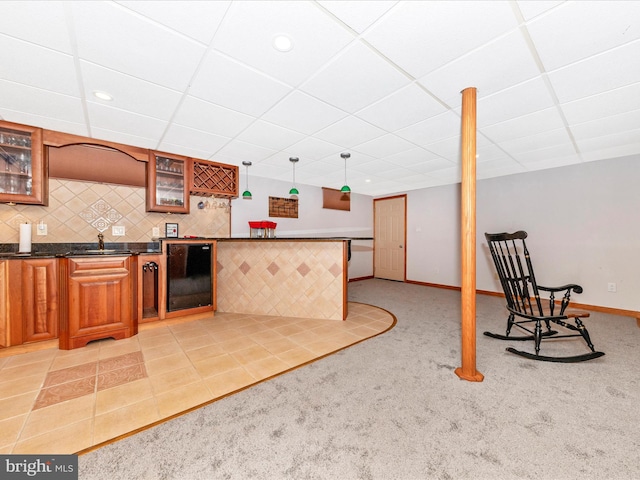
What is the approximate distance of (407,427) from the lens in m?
1.61

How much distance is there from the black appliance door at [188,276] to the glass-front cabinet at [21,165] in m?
1.62

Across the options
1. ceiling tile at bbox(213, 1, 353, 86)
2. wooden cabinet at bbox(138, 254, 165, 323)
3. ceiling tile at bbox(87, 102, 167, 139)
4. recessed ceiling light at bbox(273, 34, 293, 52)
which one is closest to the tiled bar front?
wooden cabinet at bbox(138, 254, 165, 323)

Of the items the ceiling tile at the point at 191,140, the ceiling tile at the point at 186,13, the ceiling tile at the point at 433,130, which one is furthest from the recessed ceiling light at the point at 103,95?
the ceiling tile at the point at 433,130

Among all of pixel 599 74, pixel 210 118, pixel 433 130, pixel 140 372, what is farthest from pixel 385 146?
pixel 140 372

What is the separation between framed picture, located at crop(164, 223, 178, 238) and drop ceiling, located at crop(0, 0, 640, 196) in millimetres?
1260

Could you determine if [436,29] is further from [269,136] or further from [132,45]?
[269,136]

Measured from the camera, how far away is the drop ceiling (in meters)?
1.55

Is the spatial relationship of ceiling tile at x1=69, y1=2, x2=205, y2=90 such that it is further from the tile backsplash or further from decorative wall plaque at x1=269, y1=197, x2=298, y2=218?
decorative wall plaque at x1=269, y1=197, x2=298, y2=218

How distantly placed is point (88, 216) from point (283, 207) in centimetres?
325

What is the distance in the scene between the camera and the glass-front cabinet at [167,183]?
3.83 metres

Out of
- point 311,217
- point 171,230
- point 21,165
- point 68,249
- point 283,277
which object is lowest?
point 283,277

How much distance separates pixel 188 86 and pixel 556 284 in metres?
6.25

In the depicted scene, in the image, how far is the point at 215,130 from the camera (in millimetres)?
3156

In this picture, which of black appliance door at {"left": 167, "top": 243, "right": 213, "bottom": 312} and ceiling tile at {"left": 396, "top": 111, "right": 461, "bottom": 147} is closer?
ceiling tile at {"left": 396, "top": 111, "right": 461, "bottom": 147}
